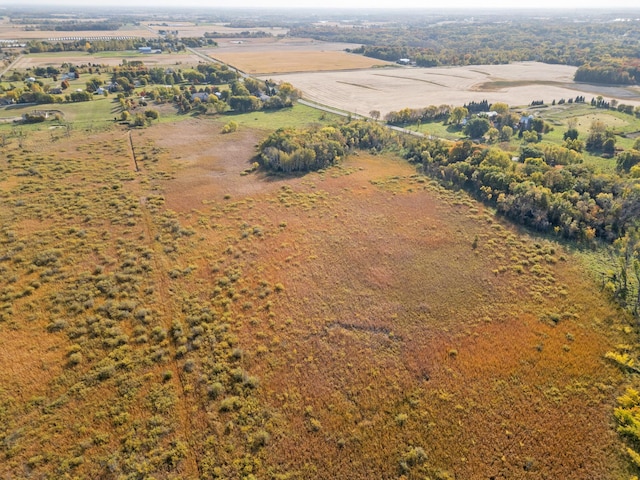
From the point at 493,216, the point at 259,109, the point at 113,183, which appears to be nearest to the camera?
the point at 493,216

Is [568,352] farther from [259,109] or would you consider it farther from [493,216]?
[259,109]

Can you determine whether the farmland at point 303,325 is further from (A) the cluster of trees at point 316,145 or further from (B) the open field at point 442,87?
(B) the open field at point 442,87

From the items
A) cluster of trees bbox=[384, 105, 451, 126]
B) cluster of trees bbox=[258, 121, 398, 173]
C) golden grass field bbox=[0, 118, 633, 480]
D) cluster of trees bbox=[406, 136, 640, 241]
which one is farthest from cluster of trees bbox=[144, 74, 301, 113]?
golden grass field bbox=[0, 118, 633, 480]

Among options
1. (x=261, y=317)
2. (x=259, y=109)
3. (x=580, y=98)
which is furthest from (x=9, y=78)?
(x=580, y=98)

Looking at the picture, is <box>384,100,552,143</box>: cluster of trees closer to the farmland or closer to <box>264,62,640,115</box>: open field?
<box>264,62,640,115</box>: open field

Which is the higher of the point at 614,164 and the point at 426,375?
the point at 614,164

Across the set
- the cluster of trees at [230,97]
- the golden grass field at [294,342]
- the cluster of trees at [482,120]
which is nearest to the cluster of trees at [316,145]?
the golden grass field at [294,342]
